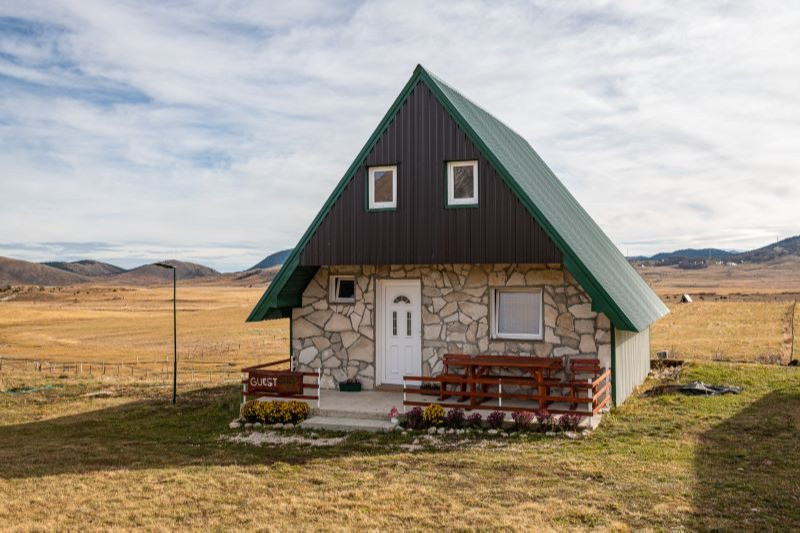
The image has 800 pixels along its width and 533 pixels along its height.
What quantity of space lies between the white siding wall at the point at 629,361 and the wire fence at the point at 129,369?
15.0 meters

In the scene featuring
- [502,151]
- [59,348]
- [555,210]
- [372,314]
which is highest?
[502,151]

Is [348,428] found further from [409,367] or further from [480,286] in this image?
[480,286]

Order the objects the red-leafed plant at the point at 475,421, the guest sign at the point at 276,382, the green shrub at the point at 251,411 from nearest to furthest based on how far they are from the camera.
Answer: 1. the red-leafed plant at the point at 475,421
2. the green shrub at the point at 251,411
3. the guest sign at the point at 276,382

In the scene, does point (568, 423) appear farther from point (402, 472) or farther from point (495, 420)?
point (402, 472)

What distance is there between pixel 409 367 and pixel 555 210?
5.31 metres

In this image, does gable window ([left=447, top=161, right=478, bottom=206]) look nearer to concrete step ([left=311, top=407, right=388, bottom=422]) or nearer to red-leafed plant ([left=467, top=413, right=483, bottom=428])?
red-leafed plant ([left=467, top=413, right=483, bottom=428])

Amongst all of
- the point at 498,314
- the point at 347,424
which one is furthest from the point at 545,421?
the point at 347,424

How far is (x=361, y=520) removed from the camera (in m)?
8.92

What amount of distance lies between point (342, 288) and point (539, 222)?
5.74 metres

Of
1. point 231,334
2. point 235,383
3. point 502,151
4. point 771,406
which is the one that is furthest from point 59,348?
point 771,406

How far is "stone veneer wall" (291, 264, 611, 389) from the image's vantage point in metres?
15.8

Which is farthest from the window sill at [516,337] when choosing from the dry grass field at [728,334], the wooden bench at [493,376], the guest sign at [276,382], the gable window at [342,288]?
the dry grass field at [728,334]

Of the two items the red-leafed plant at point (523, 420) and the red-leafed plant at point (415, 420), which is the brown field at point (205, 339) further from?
the red-leafed plant at point (523, 420)

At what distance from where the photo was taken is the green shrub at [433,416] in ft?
47.4
